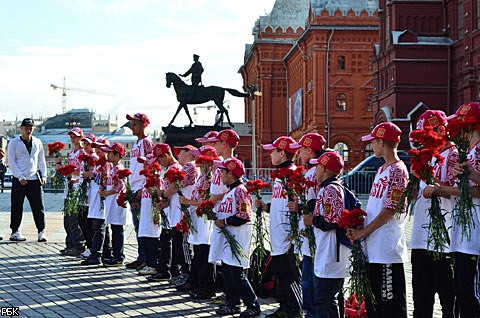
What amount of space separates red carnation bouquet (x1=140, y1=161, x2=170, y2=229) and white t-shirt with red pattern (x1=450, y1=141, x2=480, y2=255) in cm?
524

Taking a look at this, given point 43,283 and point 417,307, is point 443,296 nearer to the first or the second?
point 417,307

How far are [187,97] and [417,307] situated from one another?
44.7 feet

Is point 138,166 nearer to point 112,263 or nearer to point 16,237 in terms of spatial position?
point 112,263

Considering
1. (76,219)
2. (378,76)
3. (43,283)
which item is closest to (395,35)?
(378,76)

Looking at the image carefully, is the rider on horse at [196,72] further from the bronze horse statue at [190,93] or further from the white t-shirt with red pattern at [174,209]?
the white t-shirt with red pattern at [174,209]

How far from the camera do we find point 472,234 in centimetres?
703

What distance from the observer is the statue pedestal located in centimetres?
1952

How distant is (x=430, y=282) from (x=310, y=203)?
1.42m

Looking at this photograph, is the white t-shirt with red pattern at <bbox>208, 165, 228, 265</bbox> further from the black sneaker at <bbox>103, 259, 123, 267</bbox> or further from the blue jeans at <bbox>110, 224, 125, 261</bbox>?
the black sneaker at <bbox>103, 259, 123, 267</bbox>

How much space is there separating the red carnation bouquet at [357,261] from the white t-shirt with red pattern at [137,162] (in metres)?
5.92

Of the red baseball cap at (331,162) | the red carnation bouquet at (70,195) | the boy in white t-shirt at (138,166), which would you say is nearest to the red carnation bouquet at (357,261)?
the red baseball cap at (331,162)

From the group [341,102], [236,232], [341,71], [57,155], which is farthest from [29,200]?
[341,71]

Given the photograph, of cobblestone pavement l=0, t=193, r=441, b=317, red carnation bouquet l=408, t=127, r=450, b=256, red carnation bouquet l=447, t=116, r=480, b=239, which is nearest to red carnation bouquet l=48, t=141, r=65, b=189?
cobblestone pavement l=0, t=193, r=441, b=317

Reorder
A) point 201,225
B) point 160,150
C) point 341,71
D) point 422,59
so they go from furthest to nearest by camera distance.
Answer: point 341,71
point 422,59
point 160,150
point 201,225
